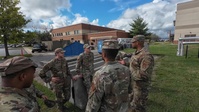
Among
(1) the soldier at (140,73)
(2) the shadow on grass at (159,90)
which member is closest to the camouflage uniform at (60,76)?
(1) the soldier at (140,73)

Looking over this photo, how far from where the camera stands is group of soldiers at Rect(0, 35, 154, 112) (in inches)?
47.0

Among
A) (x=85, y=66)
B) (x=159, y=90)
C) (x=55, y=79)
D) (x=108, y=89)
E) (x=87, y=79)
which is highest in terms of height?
(x=108, y=89)

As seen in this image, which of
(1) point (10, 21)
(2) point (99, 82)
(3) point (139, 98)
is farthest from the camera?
(1) point (10, 21)

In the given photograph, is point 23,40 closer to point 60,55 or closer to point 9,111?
point 60,55

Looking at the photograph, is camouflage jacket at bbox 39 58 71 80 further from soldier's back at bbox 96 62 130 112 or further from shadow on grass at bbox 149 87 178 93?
Result: shadow on grass at bbox 149 87 178 93

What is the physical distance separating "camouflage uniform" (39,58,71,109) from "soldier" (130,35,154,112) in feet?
5.83

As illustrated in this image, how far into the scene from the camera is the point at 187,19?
136 ft

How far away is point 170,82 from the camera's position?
6.51 m

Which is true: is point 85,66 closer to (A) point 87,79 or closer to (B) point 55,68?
(A) point 87,79

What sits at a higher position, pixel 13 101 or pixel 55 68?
pixel 13 101

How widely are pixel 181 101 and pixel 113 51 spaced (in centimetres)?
395

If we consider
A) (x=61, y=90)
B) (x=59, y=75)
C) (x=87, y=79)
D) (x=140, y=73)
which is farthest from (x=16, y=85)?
(x=87, y=79)

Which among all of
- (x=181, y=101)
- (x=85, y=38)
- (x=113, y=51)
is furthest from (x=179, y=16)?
(x=113, y=51)

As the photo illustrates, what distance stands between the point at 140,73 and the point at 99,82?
1.44 m
